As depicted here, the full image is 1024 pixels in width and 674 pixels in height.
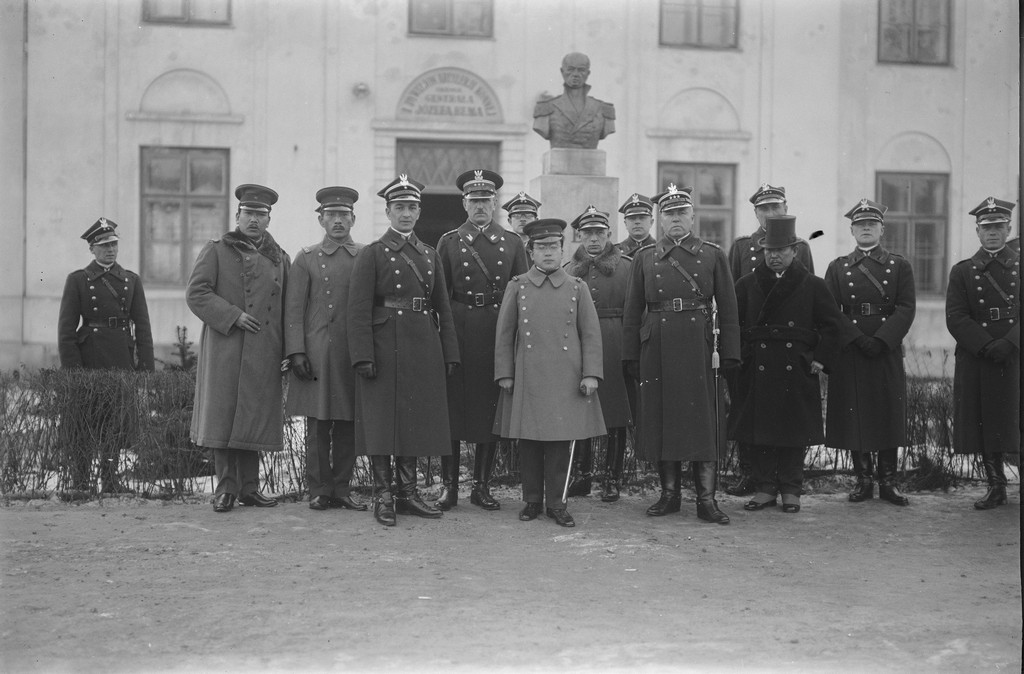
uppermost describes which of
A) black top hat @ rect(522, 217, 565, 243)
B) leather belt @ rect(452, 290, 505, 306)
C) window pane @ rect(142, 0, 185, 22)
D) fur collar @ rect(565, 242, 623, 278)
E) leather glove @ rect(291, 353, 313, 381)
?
window pane @ rect(142, 0, 185, 22)

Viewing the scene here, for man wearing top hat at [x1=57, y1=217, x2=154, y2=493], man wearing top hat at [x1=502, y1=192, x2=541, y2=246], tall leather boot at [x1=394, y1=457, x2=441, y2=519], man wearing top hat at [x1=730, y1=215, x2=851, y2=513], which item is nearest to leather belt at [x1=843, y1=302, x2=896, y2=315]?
man wearing top hat at [x1=730, y1=215, x2=851, y2=513]

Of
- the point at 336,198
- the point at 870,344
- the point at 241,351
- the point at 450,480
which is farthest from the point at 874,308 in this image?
the point at 241,351

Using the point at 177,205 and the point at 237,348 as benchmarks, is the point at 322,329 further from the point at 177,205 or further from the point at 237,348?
the point at 177,205

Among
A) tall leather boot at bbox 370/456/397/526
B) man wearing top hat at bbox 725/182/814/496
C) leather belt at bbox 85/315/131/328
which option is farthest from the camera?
leather belt at bbox 85/315/131/328

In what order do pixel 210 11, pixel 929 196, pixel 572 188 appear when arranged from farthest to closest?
pixel 929 196 < pixel 210 11 < pixel 572 188

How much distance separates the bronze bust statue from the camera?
11.0 metres

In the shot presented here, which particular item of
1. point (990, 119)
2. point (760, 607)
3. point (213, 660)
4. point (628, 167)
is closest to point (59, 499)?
point (213, 660)

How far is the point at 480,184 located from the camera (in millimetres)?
8141

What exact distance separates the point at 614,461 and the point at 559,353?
4.85 feet

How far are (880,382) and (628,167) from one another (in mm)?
9423

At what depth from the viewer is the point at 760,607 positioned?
18.1 ft

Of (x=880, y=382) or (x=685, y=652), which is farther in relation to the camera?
(x=880, y=382)

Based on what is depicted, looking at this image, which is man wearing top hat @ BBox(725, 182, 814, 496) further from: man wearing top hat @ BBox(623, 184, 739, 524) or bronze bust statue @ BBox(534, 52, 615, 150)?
bronze bust statue @ BBox(534, 52, 615, 150)

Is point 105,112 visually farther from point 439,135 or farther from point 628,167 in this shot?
point 628,167
